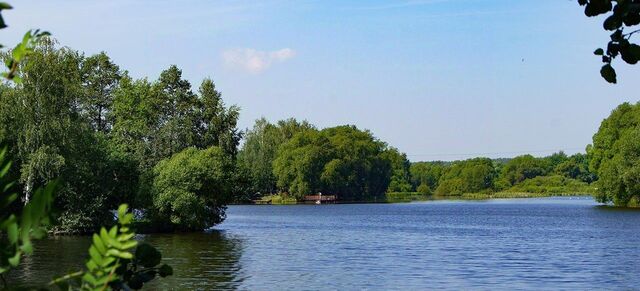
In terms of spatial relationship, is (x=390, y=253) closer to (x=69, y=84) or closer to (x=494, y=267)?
(x=494, y=267)

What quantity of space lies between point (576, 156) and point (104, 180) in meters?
142

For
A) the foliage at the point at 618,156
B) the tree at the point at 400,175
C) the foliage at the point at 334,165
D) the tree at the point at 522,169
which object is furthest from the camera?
the tree at the point at 522,169

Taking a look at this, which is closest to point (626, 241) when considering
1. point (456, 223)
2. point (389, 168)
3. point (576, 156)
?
point (456, 223)

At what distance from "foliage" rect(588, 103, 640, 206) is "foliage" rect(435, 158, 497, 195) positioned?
68029 millimetres

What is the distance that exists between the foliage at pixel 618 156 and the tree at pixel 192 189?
34.1 m

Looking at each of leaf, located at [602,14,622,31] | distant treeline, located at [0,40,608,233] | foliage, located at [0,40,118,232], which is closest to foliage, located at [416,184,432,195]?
distant treeline, located at [0,40,608,233]

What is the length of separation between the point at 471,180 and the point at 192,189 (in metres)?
111

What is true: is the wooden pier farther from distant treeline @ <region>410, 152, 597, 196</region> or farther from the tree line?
distant treeline @ <region>410, 152, 597, 196</region>

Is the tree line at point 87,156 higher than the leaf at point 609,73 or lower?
higher

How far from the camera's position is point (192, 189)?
41031mm

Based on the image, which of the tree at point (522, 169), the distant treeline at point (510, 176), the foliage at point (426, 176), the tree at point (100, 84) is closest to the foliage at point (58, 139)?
the tree at point (100, 84)

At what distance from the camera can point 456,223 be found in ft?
179

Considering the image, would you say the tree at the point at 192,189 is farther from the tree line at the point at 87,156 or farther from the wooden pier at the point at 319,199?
the wooden pier at the point at 319,199

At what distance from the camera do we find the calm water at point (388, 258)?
77.9 ft
